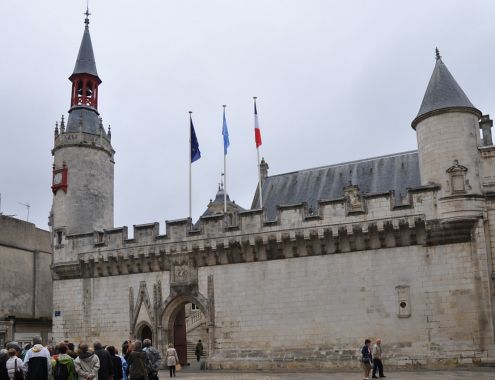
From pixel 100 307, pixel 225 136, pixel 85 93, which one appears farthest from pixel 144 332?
pixel 85 93

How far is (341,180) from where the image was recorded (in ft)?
87.8

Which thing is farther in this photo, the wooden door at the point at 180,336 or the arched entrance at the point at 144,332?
the wooden door at the point at 180,336

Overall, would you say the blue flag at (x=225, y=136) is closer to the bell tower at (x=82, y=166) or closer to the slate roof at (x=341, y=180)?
the slate roof at (x=341, y=180)

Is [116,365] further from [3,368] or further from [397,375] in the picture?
[397,375]

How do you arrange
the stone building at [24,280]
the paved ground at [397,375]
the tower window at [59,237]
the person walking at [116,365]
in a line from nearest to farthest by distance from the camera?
the person walking at [116,365] < the paved ground at [397,375] < the tower window at [59,237] < the stone building at [24,280]

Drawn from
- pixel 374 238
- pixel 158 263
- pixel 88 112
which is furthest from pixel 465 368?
pixel 88 112

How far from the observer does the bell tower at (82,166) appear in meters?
26.9

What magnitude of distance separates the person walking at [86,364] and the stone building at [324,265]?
471 inches

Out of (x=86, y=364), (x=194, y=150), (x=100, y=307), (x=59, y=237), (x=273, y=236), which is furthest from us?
(x=59, y=237)

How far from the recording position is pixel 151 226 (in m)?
25.0

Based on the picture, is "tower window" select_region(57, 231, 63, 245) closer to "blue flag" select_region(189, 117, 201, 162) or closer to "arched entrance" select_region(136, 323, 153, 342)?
"arched entrance" select_region(136, 323, 153, 342)

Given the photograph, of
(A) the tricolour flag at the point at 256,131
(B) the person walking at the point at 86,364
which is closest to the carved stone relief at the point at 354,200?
(A) the tricolour flag at the point at 256,131

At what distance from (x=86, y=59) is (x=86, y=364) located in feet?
74.1

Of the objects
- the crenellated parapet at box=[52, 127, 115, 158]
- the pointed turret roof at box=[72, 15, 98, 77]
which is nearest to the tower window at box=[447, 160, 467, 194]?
the crenellated parapet at box=[52, 127, 115, 158]
